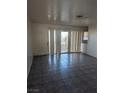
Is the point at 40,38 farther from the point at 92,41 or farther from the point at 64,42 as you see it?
the point at 92,41

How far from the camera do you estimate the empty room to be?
10.6 feet

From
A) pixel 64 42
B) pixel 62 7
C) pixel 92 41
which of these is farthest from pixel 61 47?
pixel 62 7

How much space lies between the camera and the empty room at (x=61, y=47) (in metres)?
3.24

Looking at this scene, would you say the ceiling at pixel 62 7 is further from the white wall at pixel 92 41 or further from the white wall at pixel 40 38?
the white wall at pixel 92 41

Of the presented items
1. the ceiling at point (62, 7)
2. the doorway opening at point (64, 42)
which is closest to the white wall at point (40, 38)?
the doorway opening at point (64, 42)

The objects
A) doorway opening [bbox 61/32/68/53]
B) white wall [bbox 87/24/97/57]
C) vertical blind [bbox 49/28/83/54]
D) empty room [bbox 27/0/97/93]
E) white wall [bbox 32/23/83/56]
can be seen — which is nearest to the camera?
empty room [bbox 27/0/97/93]

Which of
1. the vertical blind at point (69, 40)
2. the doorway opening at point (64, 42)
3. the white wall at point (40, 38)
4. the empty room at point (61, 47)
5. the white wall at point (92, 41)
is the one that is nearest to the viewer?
the empty room at point (61, 47)

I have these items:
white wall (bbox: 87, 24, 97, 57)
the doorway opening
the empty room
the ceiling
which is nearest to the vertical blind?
the empty room

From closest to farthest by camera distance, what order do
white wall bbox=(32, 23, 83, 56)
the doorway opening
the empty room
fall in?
the empty room
white wall bbox=(32, 23, 83, 56)
the doorway opening

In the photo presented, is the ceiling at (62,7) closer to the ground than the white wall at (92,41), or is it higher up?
higher up

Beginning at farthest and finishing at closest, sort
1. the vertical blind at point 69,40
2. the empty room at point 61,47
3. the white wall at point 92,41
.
Answer: the vertical blind at point 69,40 < the white wall at point 92,41 < the empty room at point 61,47

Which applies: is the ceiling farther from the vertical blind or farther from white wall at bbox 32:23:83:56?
the vertical blind
